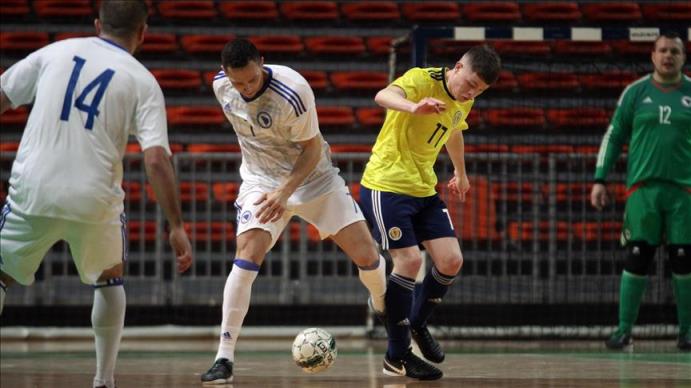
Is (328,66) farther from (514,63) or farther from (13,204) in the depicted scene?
(13,204)

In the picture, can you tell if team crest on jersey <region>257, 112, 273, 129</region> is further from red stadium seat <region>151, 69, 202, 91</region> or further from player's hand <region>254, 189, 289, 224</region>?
red stadium seat <region>151, 69, 202, 91</region>

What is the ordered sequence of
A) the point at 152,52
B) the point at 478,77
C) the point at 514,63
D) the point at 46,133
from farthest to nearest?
the point at 152,52
the point at 514,63
the point at 478,77
the point at 46,133

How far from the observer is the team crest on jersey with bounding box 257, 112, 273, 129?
6.37 m

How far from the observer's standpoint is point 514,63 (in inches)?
444

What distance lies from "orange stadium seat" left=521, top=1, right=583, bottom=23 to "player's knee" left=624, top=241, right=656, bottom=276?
812cm

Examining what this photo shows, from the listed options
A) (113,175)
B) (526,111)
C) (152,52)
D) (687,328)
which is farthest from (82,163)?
(152,52)

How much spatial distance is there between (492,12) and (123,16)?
12650 mm

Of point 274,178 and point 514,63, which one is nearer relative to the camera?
point 274,178

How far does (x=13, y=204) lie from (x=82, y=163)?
13.8 inches

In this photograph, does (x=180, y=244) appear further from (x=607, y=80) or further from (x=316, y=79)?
(x=316, y=79)

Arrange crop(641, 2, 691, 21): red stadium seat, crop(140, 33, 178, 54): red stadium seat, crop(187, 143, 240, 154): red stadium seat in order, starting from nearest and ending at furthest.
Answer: crop(187, 143, 240, 154): red stadium seat, crop(140, 33, 178, 54): red stadium seat, crop(641, 2, 691, 21): red stadium seat

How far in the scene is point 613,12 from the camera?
55.2 feet

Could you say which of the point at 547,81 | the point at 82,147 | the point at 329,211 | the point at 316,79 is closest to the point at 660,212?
the point at 329,211

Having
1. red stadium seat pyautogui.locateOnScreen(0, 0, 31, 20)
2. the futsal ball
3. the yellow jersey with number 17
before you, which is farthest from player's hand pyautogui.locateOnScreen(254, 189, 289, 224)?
red stadium seat pyautogui.locateOnScreen(0, 0, 31, 20)
